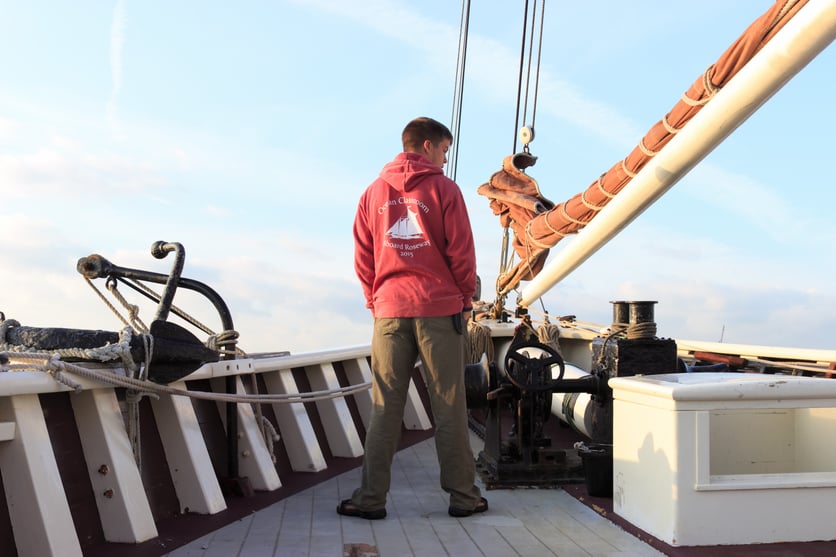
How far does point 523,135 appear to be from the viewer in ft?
28.4

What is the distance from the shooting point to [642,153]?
15.4 feet

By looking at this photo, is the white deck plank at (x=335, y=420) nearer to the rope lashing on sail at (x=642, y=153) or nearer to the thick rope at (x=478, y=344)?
the rope lashing on sail at (x=642, y=153)

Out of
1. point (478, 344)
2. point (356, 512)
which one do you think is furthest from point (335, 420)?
point (478, 344)

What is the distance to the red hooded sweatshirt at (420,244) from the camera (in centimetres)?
338

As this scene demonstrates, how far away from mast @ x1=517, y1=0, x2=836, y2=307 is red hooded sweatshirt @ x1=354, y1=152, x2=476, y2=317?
3.83 feet

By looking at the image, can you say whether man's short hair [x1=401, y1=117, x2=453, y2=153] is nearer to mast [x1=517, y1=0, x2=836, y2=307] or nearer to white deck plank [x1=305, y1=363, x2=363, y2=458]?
mast [x1=517, y1=0, x2=836, y2=307]

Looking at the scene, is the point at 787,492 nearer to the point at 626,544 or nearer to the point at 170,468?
the point at 626,544

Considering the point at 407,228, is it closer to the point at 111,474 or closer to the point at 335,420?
the point at 111,474

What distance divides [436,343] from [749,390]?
1.18 metres

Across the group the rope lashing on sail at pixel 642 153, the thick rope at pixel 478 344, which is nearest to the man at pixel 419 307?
the rope lashing on sail at pixel 642 153

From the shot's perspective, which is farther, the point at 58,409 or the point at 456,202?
the point at 456,202

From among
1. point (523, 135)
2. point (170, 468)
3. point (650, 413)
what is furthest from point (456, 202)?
point (523, 135)

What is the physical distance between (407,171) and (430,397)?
0.93 metres

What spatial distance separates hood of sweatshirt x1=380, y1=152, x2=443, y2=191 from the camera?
11.3 ft
